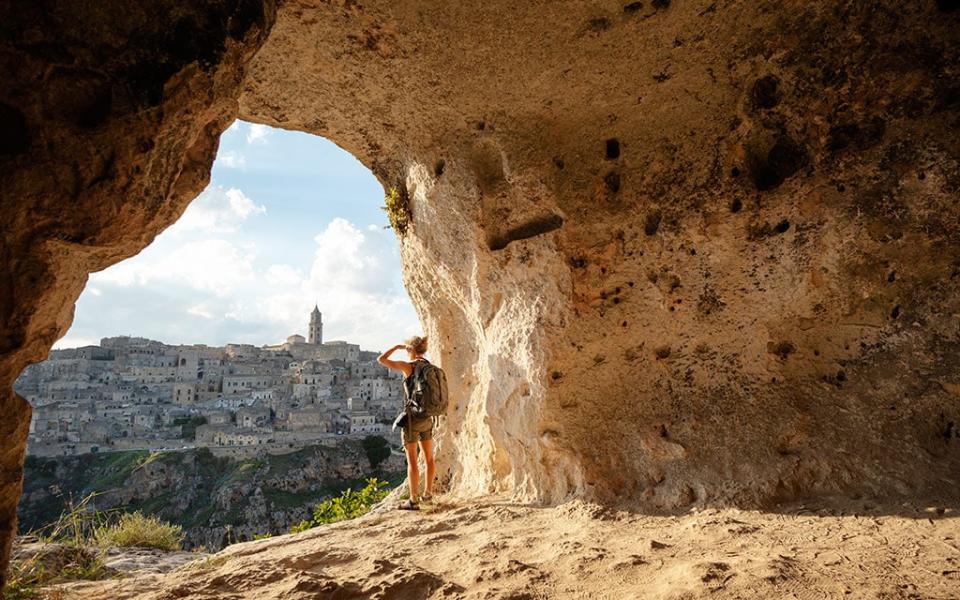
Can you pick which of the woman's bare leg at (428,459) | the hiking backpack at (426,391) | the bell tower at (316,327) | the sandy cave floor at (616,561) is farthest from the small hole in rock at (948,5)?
the bell tower at (316,327)

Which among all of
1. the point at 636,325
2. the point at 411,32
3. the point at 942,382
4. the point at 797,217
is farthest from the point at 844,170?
the point at 411,32

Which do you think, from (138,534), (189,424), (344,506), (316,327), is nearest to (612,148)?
(344,506)

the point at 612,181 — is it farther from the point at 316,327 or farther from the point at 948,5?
the point at 316,327

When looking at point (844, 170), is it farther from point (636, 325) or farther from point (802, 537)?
point (802, 537)

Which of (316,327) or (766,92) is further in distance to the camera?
(316,327)

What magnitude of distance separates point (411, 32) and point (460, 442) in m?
4.04

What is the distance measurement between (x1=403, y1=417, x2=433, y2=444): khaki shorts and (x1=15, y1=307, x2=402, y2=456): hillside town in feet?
175

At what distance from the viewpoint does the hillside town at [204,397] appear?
2281 inches

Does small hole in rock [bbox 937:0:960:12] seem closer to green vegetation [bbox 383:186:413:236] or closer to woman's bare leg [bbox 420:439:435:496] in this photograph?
green vegetation [bbox 383:186:413:236]

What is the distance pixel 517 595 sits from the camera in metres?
2.58

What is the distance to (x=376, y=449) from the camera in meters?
55.1

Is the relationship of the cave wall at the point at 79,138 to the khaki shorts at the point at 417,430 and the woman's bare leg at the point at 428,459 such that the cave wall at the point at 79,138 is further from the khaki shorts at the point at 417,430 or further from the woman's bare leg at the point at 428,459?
the woman's bare leg at the point at 428,459

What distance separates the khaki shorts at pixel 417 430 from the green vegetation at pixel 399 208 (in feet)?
7.23

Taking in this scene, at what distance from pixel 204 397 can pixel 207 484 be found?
115 feet
